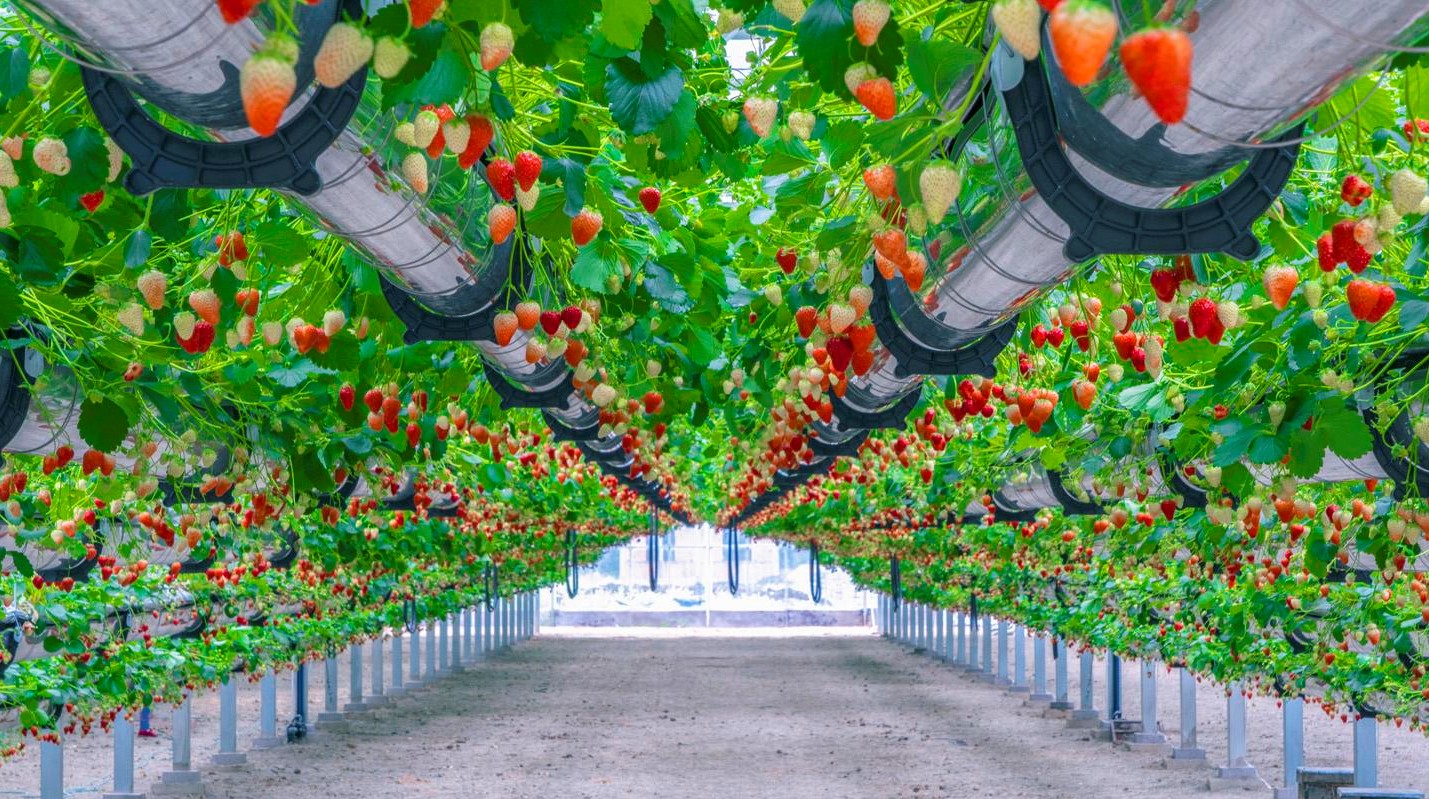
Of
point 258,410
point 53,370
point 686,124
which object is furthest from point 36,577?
point 686,124

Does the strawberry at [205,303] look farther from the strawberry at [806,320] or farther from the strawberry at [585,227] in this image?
the strawberry at [806,320]

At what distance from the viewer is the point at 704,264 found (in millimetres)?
6172

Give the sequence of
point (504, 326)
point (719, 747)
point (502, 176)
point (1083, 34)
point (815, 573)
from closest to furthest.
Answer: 1. point (1083, 34)
2. point (502, 176)
3. point (504, 326)
4. point (719, 747)
5. point (815, 573)

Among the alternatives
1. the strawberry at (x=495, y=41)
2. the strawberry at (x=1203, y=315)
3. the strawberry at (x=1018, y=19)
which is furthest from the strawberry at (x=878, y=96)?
the strawberry at (x=1203, y=315)

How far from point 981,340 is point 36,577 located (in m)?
5.61

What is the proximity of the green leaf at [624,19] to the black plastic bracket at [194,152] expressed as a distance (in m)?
0.41

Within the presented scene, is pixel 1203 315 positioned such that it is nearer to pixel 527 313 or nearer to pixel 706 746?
pixel 527 313

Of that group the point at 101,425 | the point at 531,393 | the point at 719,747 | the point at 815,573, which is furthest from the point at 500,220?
the point at 815,573

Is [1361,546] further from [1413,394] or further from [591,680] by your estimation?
[591,680]

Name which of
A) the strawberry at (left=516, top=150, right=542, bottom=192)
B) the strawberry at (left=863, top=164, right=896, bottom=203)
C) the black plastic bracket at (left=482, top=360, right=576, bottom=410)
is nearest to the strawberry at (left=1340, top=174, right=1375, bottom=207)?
the strawberry at (left=863, top=164, right=896, bottom=203)

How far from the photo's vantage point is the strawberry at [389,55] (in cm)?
200

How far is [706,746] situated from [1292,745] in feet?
22.4

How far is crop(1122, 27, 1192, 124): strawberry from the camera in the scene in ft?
4.13

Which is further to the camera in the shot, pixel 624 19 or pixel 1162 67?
pixel 624 19
